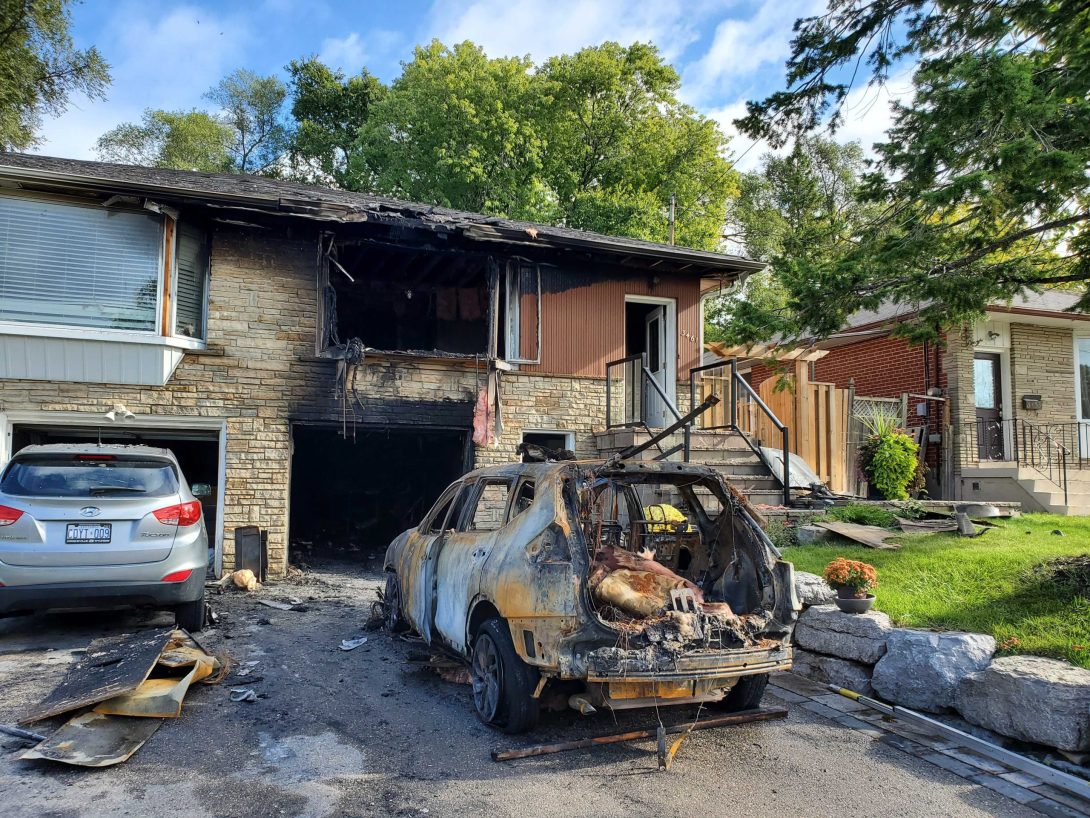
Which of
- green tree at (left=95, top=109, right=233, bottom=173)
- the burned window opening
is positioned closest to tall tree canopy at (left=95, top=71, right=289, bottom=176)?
green tree at (left=95, top=109, right=233, bottom=173)

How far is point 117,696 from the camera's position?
449 centimetres

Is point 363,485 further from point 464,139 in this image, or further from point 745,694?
point 464,139

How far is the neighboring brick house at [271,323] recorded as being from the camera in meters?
9.80

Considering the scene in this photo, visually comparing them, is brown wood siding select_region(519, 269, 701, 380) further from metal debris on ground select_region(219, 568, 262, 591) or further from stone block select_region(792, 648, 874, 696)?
stone block select_region(792, 648, 874, 696)

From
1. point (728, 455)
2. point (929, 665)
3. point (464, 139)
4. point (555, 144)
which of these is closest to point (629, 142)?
point (555, 144)

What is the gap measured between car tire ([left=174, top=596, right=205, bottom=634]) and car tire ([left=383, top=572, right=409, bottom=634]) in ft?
5.48

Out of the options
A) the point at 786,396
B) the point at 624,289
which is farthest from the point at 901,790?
the point at 786,396

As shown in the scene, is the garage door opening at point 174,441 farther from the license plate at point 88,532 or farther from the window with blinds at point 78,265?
the license plate at point 88,532

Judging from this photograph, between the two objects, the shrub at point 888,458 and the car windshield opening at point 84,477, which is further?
the shrub at point 888,458

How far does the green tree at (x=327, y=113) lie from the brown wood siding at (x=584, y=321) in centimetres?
2406

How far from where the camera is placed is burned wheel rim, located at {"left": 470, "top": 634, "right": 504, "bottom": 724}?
4.46 metres

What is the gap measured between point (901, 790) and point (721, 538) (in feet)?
6.10

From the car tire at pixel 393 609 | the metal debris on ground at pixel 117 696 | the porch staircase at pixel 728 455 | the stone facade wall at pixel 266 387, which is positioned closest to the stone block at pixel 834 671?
the car tire at pixel 393 609

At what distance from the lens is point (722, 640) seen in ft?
14.0
